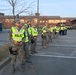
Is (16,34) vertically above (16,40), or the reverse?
(16,34)

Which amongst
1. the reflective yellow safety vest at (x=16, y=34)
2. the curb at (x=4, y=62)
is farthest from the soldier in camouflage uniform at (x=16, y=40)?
the curb at (x=4, y=62)

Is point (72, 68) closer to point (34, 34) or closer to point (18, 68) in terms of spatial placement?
point (18, 68)

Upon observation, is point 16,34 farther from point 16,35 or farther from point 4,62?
point 4,62

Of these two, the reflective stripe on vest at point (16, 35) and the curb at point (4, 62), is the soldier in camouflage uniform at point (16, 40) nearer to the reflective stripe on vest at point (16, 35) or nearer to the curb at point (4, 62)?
the reflective stripe on vest at point (16, 35)

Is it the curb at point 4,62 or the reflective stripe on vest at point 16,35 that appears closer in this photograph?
the reflective stripe on vest at point 16,35

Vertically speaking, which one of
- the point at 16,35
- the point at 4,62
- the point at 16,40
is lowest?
the point at 4,62

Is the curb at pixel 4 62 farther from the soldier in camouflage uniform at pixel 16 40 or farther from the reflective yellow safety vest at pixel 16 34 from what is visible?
the reflective yellow safety vest at pixel 16 34

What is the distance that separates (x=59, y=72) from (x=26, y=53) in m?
2.71

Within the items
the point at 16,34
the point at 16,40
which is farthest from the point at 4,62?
the point at 16,34

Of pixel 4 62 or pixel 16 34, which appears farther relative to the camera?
pixel 4 62

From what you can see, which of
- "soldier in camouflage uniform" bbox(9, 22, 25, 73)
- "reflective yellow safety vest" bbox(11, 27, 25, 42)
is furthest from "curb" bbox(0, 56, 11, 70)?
"reflective yellow safety vest" bbox(11, 27, 25, 42)

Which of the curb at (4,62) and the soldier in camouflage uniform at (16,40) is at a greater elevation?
the soldier in camouflage uniform at (16,40)

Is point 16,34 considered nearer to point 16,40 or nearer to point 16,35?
point 16,35

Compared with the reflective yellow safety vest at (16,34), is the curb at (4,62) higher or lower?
lower
